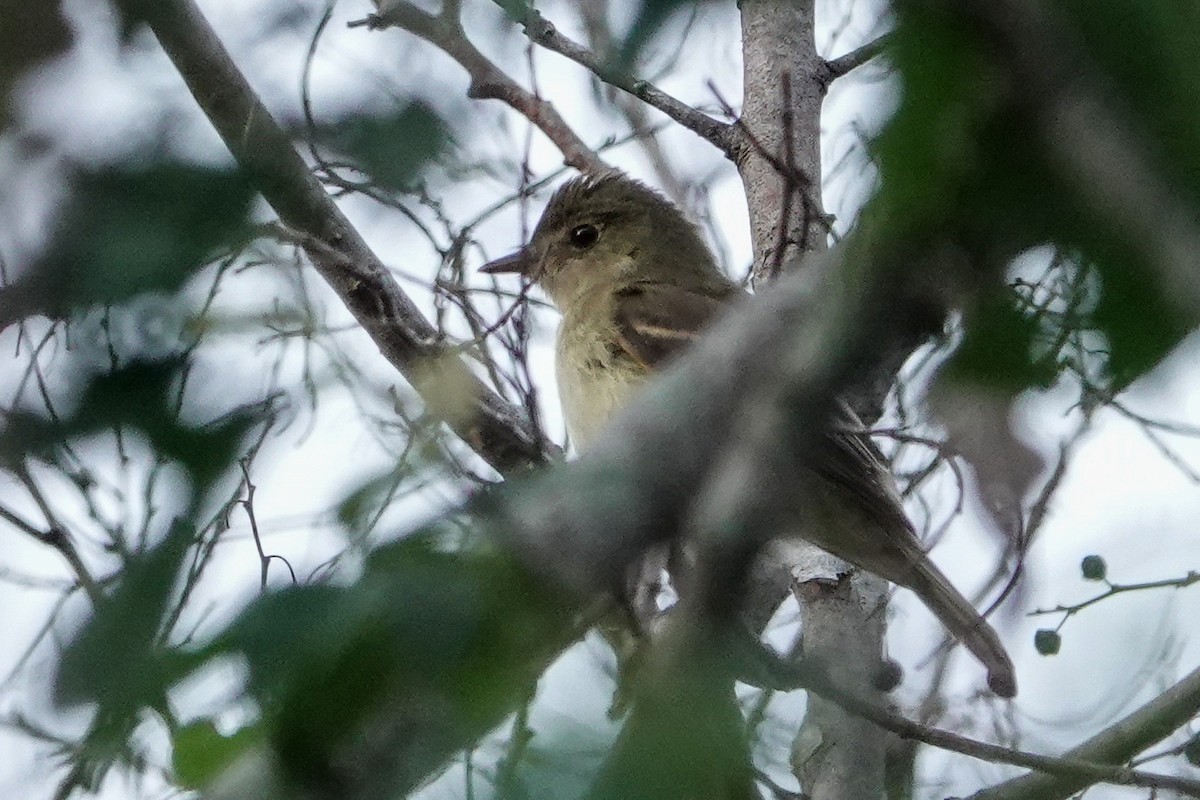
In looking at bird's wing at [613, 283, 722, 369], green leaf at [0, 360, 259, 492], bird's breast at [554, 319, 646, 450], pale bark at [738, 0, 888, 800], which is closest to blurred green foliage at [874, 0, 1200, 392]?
green leaf at [0, 360, 259, 492]

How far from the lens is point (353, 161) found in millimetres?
1200

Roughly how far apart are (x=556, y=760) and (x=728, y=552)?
0.16 metres

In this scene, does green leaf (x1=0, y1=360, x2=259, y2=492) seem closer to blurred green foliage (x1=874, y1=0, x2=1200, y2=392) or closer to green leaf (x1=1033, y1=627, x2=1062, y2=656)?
blurred green foliage (x1=874, y1=0, x2=1200, y2=392)

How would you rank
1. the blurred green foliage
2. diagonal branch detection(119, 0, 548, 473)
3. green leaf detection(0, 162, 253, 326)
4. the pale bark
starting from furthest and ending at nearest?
1. the pale bark
2. diagonal branch detection(119, 0, 548, 473)
3. green leaf detection(0, 162, 253, 326)
4. the blurred green foliage

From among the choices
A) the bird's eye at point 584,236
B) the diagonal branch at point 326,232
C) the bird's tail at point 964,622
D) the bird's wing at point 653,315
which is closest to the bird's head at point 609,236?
the bird's eye at point 584,236

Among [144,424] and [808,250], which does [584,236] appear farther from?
[144,424]

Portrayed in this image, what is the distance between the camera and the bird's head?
18.8 ft

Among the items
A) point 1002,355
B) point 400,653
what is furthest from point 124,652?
point 1002,355

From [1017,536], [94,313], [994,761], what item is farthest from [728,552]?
[994,761]

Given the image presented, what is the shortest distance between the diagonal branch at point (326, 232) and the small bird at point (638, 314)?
47cm

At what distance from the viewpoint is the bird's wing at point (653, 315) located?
14.6 feet

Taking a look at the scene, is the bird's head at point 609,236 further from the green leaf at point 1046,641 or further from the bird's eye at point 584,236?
the green leaf at point 1046,641

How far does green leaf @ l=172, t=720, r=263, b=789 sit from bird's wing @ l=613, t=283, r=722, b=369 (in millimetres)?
3336

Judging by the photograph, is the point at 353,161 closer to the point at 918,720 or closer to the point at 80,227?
A: the point at 80,227
